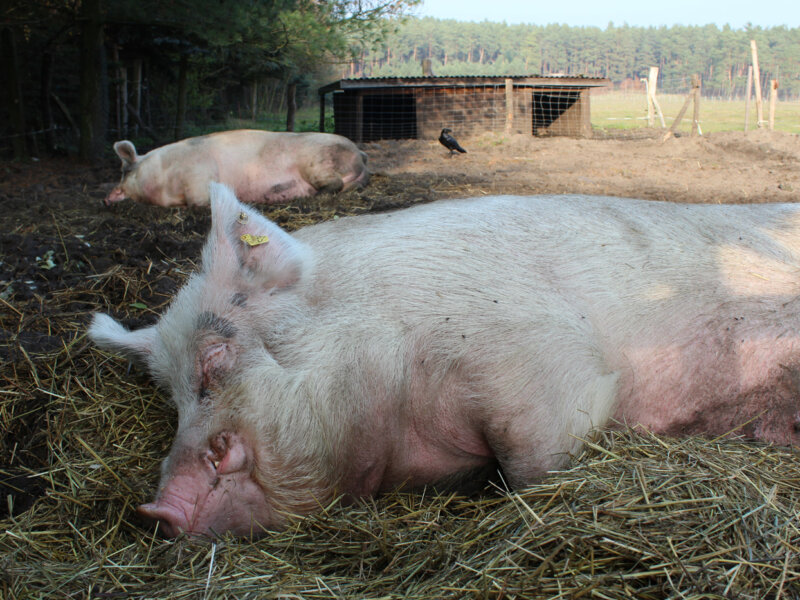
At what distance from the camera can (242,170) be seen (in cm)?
812

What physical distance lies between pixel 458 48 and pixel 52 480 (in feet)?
431

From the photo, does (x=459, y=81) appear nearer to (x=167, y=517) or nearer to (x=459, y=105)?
(x=459, y=105)

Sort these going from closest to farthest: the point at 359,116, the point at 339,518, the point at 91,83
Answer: the point at 339,518, the point at 91,83, the point at 359,116

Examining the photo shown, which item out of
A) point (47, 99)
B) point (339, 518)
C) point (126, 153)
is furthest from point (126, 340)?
point (47, 99)

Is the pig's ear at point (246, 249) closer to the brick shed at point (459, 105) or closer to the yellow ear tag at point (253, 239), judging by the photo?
the yellow ear tag at point (253, 239)

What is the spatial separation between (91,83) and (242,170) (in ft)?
16.8

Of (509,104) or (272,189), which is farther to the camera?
(509,104)

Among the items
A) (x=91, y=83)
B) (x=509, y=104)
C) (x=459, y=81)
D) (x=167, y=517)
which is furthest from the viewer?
(x=459, y=81)

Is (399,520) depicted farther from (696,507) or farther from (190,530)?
(696,507)

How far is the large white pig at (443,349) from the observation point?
6.81 feet

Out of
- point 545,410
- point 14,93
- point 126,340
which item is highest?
point 14,93

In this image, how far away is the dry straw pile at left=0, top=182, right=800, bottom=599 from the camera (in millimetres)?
1548

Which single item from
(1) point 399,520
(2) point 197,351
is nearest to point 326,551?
(1) point 399,520

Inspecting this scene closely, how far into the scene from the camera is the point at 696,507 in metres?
1.76
